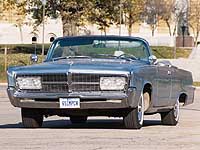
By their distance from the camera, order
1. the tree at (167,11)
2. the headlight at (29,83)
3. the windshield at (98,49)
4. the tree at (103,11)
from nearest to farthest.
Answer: the headlight at (29,83) → the windshield at (98,49) → the tree at (103,11) → the tree at (167,11)

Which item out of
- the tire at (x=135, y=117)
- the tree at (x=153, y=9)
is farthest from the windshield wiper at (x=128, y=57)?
the tree at (x=153, y=9)

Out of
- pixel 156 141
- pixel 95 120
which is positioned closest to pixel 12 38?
pixel 95 120

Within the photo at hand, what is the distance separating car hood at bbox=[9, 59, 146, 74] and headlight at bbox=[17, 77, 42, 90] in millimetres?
120

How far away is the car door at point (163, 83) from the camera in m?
14.8

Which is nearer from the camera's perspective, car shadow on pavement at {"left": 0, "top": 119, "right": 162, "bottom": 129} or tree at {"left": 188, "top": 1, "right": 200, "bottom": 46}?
car shadow on pavement at {"left": 0, "top": 119, "right": 162, "bottom": 129}

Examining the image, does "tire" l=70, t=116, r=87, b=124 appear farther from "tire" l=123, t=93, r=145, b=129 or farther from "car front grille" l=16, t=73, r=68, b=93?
"car front grille" l=16, t=73, r=68, b=93

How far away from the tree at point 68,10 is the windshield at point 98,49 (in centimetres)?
3484

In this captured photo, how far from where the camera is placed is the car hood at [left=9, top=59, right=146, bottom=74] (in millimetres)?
13375

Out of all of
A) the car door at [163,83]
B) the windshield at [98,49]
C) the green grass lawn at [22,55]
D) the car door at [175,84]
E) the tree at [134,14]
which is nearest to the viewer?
the car door at [163,83]

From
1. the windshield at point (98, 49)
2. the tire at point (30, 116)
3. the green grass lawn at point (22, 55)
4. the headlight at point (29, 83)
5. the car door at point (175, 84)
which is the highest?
the windshield at point (98, 49)

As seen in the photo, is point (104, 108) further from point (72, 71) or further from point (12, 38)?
point (12, 38)

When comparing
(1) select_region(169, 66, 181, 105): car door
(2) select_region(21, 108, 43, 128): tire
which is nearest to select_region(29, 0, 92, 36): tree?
(1) select_region(169, 66, 181, 105): car door

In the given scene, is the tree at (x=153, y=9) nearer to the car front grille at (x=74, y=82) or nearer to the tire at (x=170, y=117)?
the tire at (x=170, y=117)

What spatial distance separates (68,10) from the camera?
168ft
